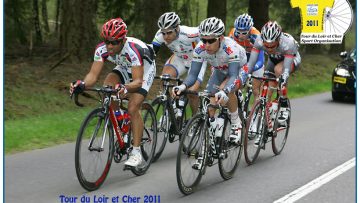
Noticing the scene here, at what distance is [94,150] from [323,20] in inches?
224

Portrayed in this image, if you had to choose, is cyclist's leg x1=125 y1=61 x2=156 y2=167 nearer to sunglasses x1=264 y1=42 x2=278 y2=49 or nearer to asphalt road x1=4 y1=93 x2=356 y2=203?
asphalt road x1=4 y1=93 x2=356 y2=203

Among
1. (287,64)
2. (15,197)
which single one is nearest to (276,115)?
(287,64)

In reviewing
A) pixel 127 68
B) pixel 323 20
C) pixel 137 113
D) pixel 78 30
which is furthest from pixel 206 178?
pixel 78 30

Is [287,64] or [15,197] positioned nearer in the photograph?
[15,197]

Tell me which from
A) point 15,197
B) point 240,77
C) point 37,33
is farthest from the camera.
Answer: point 37,33

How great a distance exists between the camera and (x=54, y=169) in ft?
24.0

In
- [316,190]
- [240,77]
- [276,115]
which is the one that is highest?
[240,77]

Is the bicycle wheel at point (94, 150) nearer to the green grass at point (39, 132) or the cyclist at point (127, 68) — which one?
the cyclist at point (127, 68)

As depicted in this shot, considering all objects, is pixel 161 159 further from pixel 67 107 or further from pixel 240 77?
pixel 67 107

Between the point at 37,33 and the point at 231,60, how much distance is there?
72.1 feet

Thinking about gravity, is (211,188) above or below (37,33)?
below

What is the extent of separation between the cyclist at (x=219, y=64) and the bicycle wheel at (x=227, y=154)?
0.11 m

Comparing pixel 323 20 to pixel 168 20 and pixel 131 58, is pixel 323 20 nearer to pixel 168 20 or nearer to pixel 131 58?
pixel 168 20

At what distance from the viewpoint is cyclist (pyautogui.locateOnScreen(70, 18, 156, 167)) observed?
6.27 meters
